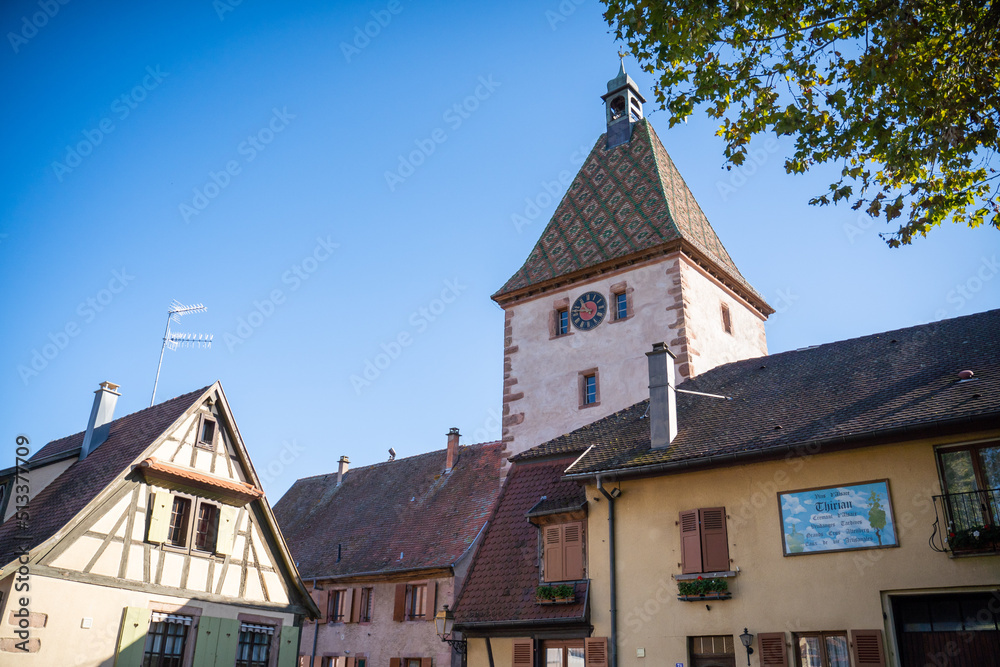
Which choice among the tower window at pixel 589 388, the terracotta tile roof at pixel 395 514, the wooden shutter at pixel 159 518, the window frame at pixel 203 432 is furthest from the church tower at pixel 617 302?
the wooden shutter at pixel 159 518

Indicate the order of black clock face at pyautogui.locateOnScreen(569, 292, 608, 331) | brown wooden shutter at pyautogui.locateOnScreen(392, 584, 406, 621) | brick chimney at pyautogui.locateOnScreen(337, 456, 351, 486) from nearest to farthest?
black clock face at pyautogui.locateOnScreen(569, 292, 608, 331) → brown wooden shutter at pyautogui.locateOnScreen(392, 584, 406, 621) → brick chimney at pyautogui.locateOnScreen(337, 456, 351, 486)

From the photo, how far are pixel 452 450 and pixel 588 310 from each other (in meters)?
9.42

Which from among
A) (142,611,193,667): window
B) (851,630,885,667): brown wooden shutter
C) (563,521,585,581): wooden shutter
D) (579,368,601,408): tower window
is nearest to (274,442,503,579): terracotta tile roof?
(579,368,601,408): tower window

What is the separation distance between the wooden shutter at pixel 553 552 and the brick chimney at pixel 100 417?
10.7 meters

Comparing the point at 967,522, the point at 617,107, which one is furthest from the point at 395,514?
the point at 967,522

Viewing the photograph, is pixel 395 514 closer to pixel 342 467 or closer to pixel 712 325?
pixel 342 467

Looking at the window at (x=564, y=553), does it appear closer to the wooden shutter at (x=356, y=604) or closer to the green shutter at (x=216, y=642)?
the green shutter at (x=216, y=642)

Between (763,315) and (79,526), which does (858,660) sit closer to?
(79,526)

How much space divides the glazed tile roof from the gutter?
10.3 m

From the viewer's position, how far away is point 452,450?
31.5m

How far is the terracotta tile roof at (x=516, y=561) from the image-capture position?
15.9 m

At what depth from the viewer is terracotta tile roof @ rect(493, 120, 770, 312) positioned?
25.3 meters

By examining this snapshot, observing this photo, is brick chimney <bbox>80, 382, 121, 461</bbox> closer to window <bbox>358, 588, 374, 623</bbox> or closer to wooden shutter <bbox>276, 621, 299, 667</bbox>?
wooden shutter <bbox>276, 621, 299, 667</bbox>

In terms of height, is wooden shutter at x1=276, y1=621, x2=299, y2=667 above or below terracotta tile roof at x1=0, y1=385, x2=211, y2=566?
below
